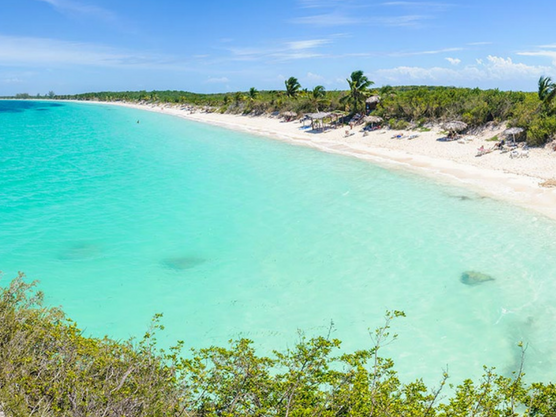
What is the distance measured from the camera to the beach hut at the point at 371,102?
1815 inches

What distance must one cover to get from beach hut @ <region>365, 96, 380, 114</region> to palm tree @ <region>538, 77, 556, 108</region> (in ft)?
60.0

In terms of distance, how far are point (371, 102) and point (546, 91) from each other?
18.9m

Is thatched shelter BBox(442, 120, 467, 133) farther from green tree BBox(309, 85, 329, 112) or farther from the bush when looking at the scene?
green tree BBox(309, 85, 329, 112)

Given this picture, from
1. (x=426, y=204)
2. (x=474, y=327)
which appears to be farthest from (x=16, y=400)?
(x=426, y=204)

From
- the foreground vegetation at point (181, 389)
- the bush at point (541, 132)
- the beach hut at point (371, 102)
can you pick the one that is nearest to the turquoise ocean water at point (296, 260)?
the foreground vegetation at point (181, 389)

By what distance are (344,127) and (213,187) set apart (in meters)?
24.7

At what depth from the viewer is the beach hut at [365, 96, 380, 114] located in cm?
4609

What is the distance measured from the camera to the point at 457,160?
29828mm

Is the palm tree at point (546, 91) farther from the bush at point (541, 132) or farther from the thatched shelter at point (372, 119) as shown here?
the thatched shelter at point (372, 119)

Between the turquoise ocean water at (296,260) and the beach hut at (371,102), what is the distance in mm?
20045

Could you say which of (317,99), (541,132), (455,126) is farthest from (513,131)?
(317,99)

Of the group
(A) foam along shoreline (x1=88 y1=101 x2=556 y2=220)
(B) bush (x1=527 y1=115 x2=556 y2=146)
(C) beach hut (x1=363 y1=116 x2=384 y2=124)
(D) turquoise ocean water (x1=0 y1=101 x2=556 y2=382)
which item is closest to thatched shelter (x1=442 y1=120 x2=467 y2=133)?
(A) foam along shoreline (x1=88 y1=101 x2=556 y2=220)

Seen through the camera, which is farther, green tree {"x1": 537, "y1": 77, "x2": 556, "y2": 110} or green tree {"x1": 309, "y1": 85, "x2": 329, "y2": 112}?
green tree {"x1": 309, "y1": 85, "x2": 329, "y2": 112}

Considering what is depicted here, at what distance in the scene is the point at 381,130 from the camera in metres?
41.8
